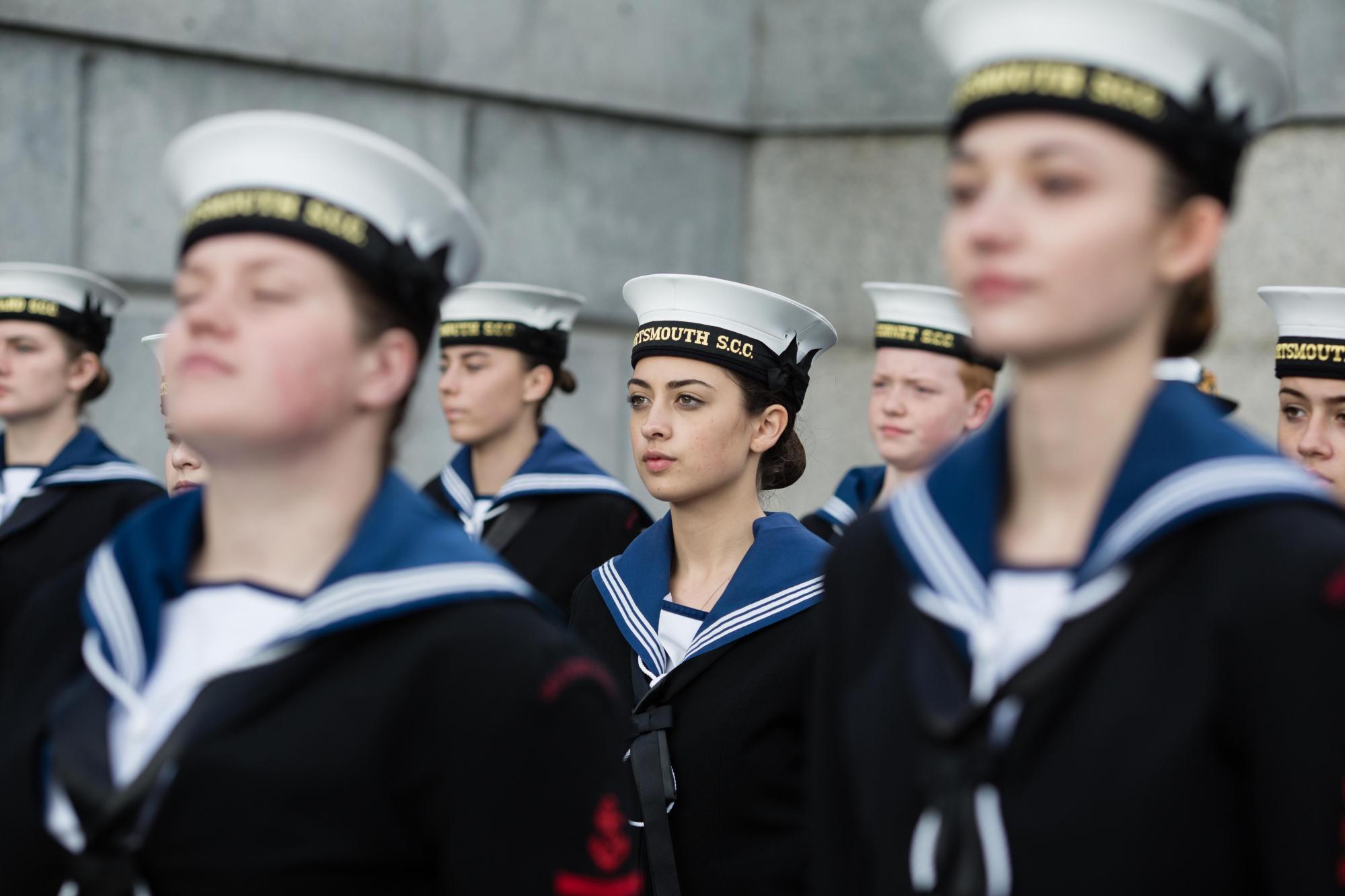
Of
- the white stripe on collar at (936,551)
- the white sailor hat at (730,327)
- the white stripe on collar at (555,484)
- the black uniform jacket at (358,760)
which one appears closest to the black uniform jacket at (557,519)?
the white stripe on collar at (555,484)

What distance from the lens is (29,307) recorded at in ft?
19.9

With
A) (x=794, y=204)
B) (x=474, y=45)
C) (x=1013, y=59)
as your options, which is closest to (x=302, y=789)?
(x=1013, y=59)

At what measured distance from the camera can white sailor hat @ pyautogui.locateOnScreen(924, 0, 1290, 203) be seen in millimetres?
1974

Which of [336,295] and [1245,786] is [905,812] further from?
[336,295]

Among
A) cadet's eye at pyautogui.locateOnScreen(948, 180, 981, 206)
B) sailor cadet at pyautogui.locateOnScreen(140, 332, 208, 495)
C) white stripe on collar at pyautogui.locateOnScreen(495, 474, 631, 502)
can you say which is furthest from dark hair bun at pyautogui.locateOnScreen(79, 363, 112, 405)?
cadet's eye at pyautogui.locateOnScreen(948, 180, 981, 206)

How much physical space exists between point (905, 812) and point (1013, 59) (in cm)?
96

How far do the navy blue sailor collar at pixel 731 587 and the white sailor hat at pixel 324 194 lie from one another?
1626 mm

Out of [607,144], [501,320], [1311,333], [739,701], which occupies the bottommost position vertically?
[739,701]

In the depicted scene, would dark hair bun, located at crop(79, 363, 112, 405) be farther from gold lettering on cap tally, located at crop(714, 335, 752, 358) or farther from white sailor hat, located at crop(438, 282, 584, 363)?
gold lettering on cap tally, located at crop(714, 335, 752, 358)

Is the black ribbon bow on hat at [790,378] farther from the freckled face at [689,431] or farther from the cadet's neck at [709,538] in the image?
the cadet's neck at [709,538]

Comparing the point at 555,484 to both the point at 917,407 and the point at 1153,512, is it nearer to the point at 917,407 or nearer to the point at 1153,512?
the point at 917,407

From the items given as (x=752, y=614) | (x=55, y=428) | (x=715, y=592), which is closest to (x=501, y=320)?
(x=55, y=428)

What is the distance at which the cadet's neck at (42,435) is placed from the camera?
621cm

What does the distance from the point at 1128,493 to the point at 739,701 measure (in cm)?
189
